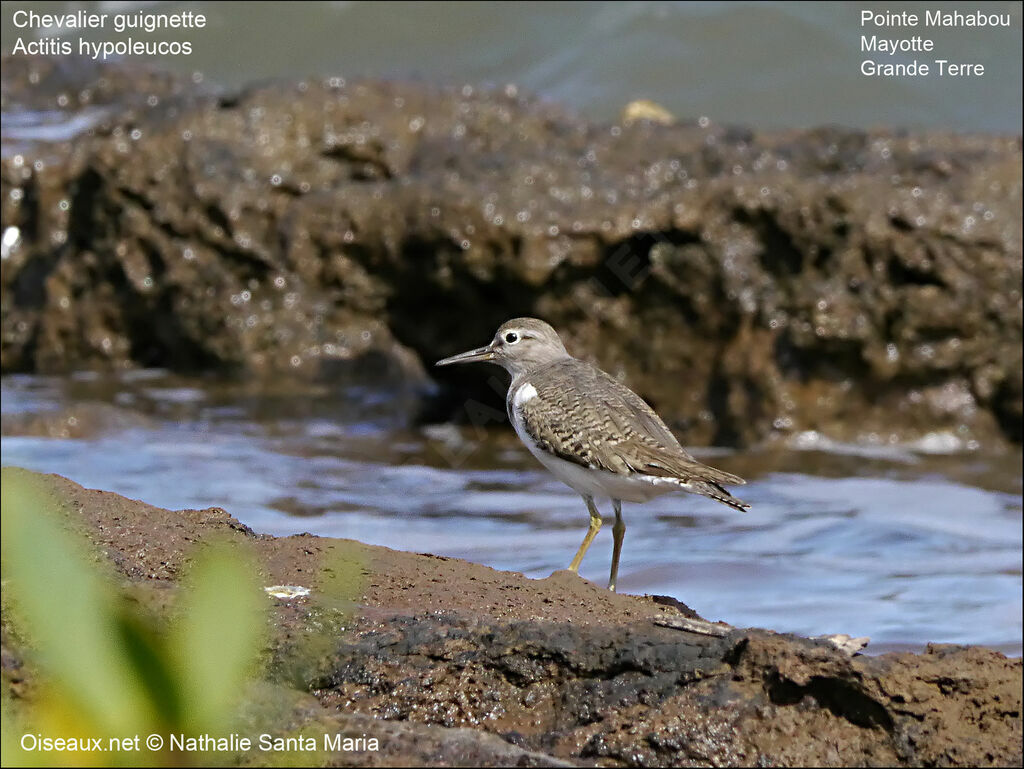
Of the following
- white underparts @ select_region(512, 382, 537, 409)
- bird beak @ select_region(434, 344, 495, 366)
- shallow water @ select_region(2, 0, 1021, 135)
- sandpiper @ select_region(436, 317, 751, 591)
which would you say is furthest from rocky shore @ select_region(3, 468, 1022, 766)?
shallow water @ select_region(2, 0, 1021, 135)

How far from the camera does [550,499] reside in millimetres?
7742

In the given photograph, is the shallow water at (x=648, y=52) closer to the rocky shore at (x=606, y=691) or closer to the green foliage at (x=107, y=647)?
the rocky shore at (x=606, y=691)

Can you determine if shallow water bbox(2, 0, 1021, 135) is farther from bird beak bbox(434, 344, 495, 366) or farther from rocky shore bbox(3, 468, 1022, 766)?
rocky shore bbox(3, 468, 1022, 766)

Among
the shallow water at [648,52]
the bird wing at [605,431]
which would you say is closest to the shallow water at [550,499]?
the bird wing at [605,431]

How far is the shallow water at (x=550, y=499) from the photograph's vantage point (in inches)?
239

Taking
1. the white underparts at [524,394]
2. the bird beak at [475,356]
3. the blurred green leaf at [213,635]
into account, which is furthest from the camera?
the bird beak at [475,356]

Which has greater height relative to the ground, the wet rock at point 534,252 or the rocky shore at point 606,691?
the wet rock at point 534,252

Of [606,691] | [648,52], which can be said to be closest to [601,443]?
[606,691]

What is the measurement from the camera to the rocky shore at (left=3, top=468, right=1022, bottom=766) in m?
2.35

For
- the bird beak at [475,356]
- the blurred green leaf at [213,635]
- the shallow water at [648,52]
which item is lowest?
the bird beak at [475,356]

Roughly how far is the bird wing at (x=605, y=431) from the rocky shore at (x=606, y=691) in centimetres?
152

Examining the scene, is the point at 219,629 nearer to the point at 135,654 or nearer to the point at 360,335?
the point at 135,654

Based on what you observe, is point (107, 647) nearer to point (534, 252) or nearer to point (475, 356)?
point (475, 356)

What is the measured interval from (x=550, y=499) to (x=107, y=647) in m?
6.35
